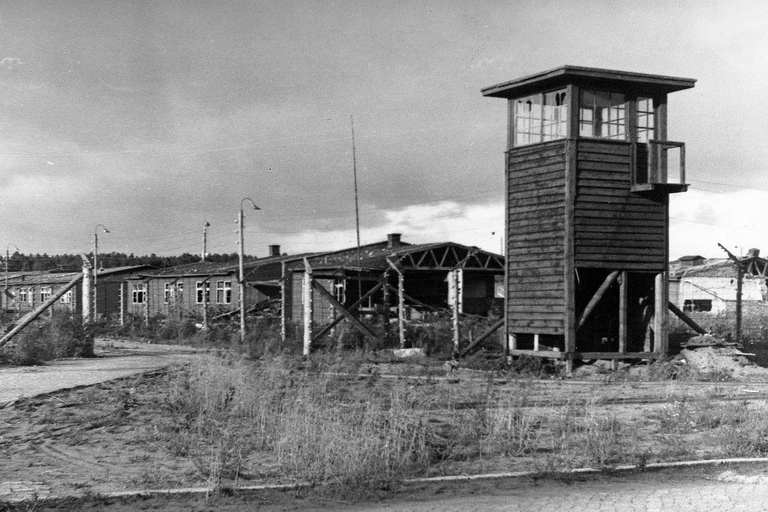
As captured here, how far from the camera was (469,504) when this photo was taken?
23.4ft

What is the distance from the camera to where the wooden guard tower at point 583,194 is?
59.0 ft

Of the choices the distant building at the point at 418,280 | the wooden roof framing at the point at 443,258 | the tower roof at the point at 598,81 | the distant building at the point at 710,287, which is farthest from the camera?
the distant building at the point at 710,287

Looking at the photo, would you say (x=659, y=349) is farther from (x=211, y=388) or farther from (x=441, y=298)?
(x=441, y=298)

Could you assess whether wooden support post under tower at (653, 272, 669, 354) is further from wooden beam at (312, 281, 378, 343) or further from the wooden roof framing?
the wooden roof framing

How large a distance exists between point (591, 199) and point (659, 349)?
4160mm

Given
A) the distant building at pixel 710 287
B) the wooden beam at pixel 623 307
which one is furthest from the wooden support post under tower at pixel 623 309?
the distant building at pixel 710 287

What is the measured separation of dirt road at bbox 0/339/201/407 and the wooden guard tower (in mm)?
9539

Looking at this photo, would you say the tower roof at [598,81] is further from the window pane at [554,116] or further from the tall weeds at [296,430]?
the tall weeds at [296,430]

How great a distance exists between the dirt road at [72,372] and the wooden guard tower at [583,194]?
9539 mm

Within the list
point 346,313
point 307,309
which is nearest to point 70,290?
point 346,313

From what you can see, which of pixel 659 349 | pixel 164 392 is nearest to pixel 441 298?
pixel 659 349

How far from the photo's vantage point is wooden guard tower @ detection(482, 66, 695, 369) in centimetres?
1797

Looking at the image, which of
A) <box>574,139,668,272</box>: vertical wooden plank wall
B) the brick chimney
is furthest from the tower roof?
the brick chimney

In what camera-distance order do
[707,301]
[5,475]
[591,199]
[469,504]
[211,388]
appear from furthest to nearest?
[707,301] < [591,199] < [211,388] < [5,475] < [469,504]
